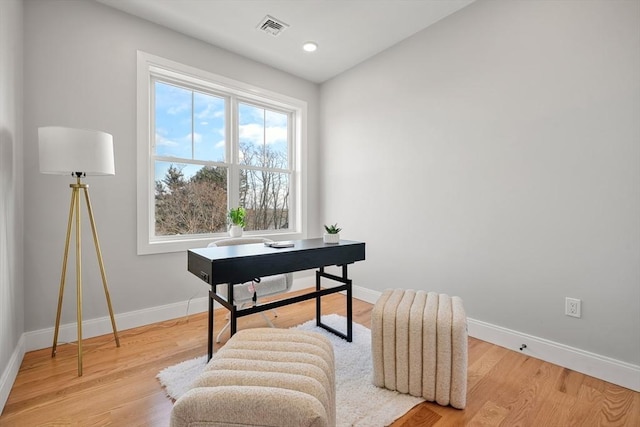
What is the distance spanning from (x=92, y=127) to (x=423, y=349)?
3005mm

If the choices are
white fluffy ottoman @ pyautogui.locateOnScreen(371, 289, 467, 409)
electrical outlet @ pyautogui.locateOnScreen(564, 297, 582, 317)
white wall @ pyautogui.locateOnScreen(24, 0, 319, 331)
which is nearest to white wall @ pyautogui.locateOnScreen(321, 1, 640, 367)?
electrical outlet @ pyautogui.locateOnScreen(564, 297, 582, 317)

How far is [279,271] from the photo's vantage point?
1.96 m

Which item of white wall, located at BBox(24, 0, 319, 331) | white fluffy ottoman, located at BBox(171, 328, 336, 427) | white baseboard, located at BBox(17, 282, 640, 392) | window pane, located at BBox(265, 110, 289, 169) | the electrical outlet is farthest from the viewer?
window pane, located at BBox(265, 110, 289, 169)

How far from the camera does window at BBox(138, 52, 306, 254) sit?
2.81m

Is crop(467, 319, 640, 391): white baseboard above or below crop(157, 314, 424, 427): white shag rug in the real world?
above

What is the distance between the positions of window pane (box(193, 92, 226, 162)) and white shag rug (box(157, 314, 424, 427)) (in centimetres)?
209

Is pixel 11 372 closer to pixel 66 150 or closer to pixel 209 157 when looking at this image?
pixel 66 150

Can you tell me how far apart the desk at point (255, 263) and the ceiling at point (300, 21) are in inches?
81.0

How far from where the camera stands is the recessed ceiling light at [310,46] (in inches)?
121

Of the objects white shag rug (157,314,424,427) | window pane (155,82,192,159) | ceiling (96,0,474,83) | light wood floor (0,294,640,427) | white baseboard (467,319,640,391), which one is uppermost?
ceiling (96,0,474,83)

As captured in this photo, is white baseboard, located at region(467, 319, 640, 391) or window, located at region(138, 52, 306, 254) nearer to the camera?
white baseboard, located at region(467, 319, 640, 391)

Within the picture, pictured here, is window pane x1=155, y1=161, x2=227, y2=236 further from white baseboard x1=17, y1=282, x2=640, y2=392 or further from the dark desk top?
the dark desk top

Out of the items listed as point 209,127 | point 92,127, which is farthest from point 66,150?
point 209,127

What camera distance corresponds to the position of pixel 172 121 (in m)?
3.01
